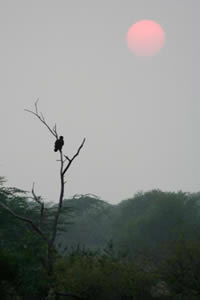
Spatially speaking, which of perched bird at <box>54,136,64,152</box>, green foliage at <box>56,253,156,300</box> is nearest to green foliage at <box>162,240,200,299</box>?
green foliage at <box>56,253,156,300</box>

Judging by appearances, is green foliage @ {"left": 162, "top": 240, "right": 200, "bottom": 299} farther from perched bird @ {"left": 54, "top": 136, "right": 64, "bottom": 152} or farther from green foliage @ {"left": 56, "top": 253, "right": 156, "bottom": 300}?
perched bird @ {"left": 54, "top": 136, "right": 64, "bottom": 152}

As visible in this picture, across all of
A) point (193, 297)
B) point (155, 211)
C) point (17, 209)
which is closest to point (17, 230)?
point (17, 209)

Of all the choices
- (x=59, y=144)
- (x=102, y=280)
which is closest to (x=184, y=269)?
(x=102, y=280)

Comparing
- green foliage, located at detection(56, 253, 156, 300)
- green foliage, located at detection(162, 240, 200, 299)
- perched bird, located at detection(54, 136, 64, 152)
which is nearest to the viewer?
perched bird, located at detection(54, 136, 64, 152)

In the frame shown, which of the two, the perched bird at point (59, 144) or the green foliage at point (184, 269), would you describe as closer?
the perched bird at point (59, 144)

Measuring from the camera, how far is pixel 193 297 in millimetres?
17516

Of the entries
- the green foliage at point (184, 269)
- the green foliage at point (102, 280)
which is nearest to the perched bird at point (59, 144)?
the green foliage at point (102, 280)

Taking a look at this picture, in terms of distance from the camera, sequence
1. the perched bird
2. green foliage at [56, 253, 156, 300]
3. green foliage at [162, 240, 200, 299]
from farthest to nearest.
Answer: green foliage at [162, 240, 200, 299] → green foliage at [56, 253, 156, 300] → the perched bird

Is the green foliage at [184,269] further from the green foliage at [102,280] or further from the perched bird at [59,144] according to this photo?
the perched bird at [59,144]

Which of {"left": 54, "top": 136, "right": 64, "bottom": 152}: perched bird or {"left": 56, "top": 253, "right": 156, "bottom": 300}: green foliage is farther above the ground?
{"left": 54, "top": 136, "right": 64, "bottom": 152}: perched bird

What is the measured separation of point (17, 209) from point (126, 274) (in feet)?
64.5

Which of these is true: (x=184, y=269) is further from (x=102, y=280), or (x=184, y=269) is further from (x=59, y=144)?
(x=59, y=144)

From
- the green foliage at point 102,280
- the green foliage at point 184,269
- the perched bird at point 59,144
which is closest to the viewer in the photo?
the perched bird at point 59,144

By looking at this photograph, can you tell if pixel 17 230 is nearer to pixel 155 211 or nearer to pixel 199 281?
pixel 199 281
